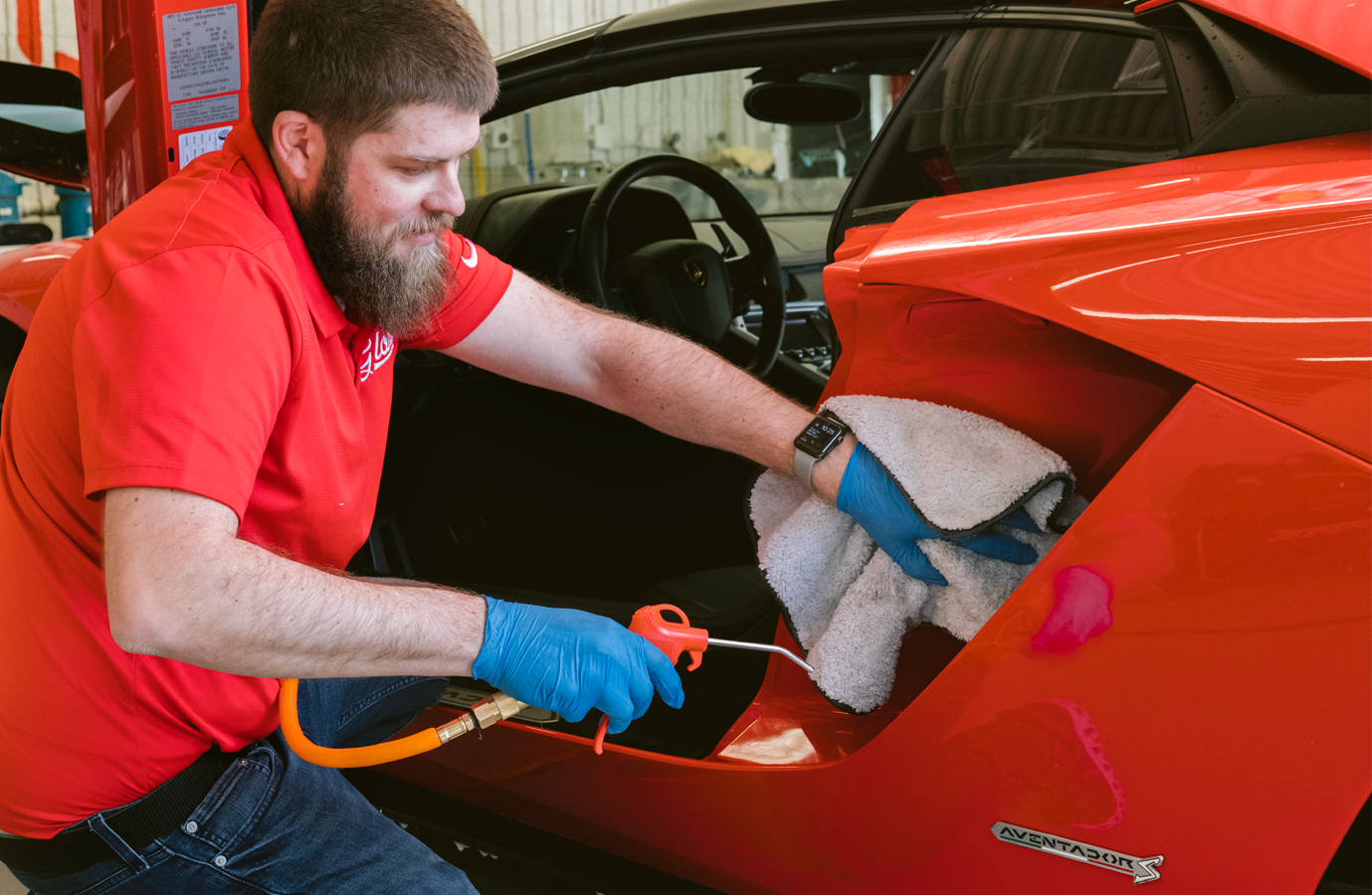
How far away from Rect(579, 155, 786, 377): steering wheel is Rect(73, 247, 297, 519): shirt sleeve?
1.05 metres

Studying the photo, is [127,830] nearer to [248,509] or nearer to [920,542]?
[248,509]

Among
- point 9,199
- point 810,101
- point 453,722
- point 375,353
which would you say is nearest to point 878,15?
point 810,101

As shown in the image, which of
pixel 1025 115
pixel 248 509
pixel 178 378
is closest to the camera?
pixel 178 378

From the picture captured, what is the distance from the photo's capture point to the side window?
1.21 m

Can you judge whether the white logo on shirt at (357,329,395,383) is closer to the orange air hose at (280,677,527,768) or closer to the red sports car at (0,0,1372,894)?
the orange air hose at (280,677,527,768)

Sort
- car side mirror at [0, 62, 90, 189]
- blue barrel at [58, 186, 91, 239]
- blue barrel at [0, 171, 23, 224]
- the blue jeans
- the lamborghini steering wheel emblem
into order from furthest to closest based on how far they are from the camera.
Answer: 1. blue barrel at [0, 171, 23, 224]
2. blue barrel at [58, 186, 91, 239]
3. car side mirror at [0, 62, 90, 189]
4. the lamborghini steering wheel emblem
5. the blue jeans

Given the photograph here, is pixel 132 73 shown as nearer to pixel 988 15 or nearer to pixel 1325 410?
pixel 988 15

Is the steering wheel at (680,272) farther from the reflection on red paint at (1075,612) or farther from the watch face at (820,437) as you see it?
the reflection on red paint at (1075,612)

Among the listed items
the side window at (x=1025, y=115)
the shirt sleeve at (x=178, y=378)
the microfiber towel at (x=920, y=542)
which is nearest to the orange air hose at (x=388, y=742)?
the shirt sleeve at (x=178, y=378)

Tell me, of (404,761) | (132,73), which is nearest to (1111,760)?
(404,761)

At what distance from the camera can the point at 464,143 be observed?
1.16 meters

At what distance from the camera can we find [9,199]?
750cm

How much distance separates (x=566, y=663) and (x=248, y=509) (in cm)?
43

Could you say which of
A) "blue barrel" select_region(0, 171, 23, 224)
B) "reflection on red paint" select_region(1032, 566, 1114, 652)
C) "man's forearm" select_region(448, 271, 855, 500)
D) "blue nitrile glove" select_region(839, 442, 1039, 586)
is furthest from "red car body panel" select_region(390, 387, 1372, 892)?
"blue barrel" select_region(0, 171, 23, 224)
